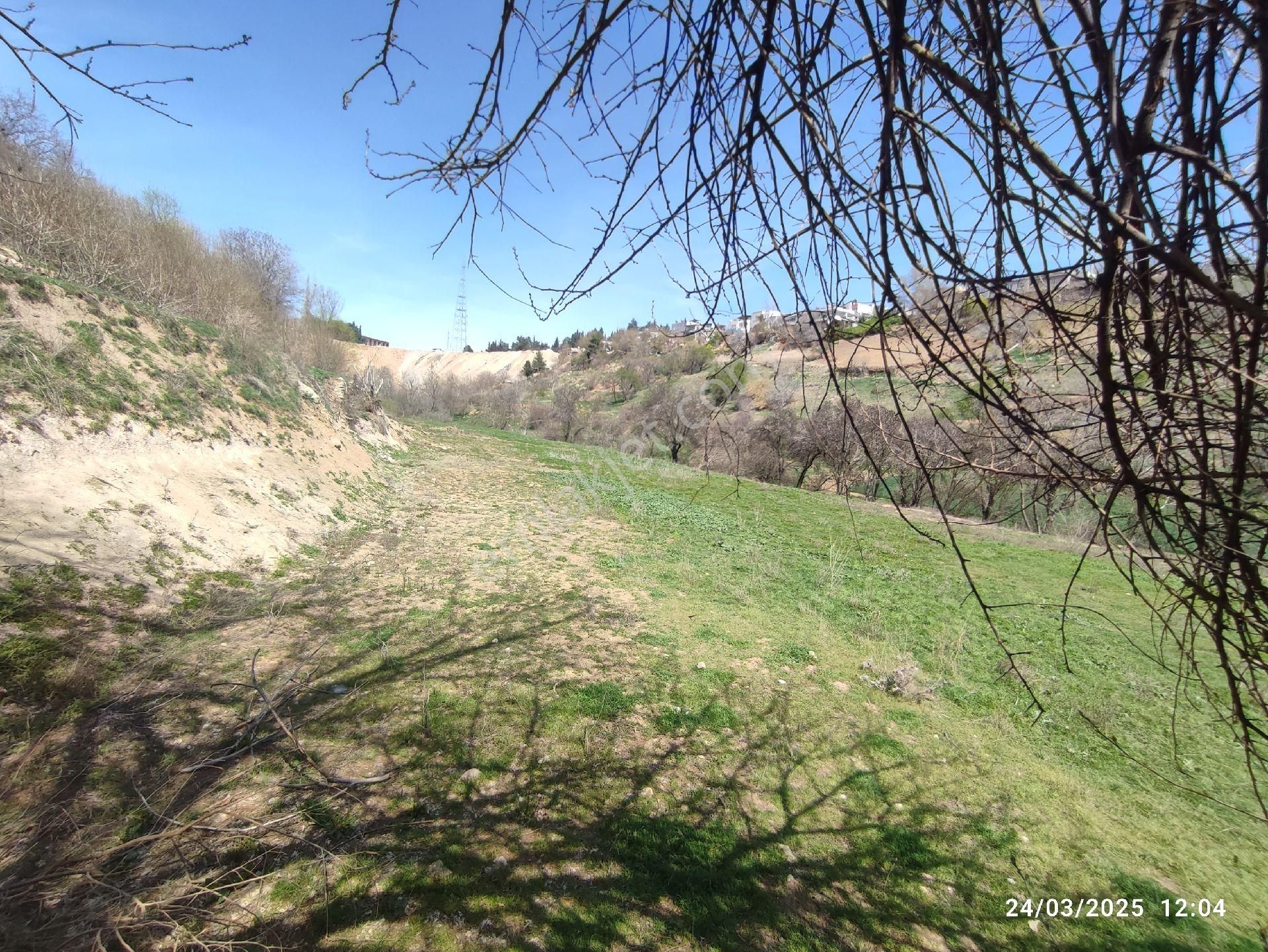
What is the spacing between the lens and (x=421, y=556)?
6762 millimetres

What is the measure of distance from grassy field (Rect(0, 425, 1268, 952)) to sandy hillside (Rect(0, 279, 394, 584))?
2.27 feet

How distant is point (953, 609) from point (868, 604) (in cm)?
127

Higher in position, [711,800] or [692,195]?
[692,195]

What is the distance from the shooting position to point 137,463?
18.1 ft

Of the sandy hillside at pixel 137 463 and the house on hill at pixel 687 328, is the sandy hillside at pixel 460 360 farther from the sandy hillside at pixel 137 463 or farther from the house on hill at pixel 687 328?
the house on hill at pixel 687 328

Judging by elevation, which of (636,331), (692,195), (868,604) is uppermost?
(692,195)

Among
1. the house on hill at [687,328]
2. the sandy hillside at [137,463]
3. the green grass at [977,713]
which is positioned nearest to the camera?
the house on hill at [687,328]

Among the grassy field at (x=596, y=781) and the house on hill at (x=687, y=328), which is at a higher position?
the house on hill at (x=687, y=328)

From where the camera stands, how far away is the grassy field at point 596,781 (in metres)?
2.21

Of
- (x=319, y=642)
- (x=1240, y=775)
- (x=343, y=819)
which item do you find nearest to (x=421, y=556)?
(x=319, y=642)

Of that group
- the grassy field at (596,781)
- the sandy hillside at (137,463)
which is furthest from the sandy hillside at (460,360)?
the grassy field at (596,781)

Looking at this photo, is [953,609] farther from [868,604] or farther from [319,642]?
[319,642]
